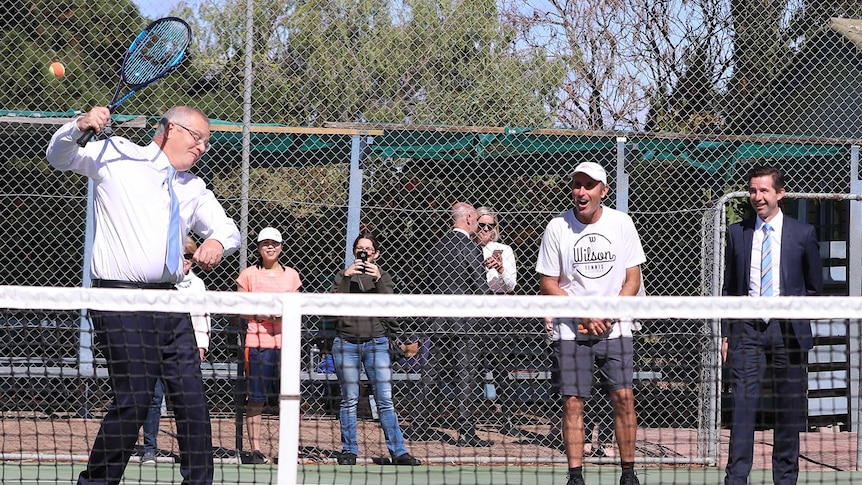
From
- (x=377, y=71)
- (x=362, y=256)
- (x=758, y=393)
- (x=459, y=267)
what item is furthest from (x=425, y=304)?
(x=377, y=71)

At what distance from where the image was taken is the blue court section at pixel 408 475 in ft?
20.6

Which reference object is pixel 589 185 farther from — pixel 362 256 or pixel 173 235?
pixel 173 235

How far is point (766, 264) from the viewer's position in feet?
18.2

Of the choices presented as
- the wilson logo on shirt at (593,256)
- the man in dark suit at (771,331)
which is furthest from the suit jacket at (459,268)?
A: the man in dark suit at (771,331)

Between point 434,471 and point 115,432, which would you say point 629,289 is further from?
point 115,432

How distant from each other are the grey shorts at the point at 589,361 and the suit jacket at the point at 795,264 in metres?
0.53

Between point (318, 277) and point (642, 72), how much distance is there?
3.76m

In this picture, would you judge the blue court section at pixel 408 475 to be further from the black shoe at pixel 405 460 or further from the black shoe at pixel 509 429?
the black shoe at pixel 509 429

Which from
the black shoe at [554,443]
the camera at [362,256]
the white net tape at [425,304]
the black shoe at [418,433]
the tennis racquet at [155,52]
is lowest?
the black shoe at [554,443]

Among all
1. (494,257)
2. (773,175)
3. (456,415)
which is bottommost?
(456,415)

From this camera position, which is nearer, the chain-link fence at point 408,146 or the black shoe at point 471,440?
the black shoe at point 471,440

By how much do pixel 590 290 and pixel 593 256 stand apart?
0.55 ft

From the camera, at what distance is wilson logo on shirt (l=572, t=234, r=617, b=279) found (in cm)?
560

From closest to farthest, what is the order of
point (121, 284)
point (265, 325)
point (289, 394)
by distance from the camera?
point (289, 394) < point (121, 284) < point (265, 325)
